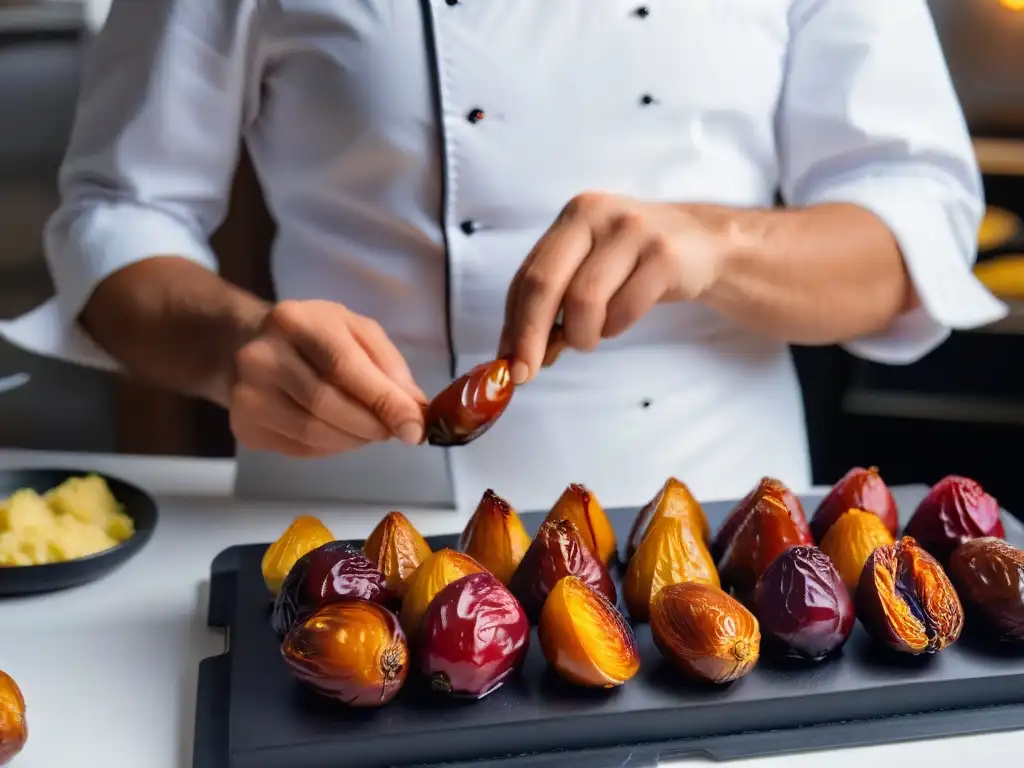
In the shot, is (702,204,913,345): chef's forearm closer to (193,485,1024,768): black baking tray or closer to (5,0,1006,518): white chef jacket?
(5,0,1006,518): white chef jacket

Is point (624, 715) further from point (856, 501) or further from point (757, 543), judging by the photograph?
point (856, 501)

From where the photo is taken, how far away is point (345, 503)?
3.33 ft

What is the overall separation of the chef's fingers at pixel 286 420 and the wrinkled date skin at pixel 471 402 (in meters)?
0.06

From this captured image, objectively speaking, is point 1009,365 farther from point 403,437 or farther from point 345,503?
point 403,437

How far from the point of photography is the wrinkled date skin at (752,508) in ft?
2.56

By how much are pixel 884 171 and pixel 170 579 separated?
72 centimetres

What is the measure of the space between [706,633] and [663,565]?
9 centimetres

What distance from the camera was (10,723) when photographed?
614 mm

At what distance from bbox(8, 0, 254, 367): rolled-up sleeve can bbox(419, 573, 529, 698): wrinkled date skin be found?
499 mm

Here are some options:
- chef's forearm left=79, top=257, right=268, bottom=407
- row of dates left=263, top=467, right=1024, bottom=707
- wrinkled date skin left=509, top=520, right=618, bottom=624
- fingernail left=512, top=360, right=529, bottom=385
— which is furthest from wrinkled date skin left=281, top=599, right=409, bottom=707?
chef's forearm left=79, top=257, right=268, bottom=407

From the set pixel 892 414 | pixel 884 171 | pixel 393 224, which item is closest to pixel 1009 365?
pixel 892 414

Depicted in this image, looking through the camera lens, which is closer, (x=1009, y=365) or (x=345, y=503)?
(x=345, y=503)

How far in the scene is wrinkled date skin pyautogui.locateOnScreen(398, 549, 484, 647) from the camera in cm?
69

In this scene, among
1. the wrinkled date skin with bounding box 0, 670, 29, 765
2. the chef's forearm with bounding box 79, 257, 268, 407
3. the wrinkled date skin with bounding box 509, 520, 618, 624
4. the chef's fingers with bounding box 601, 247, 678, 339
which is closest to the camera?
the wrinkled date skin with bounding box 0, 670, 29, 765
